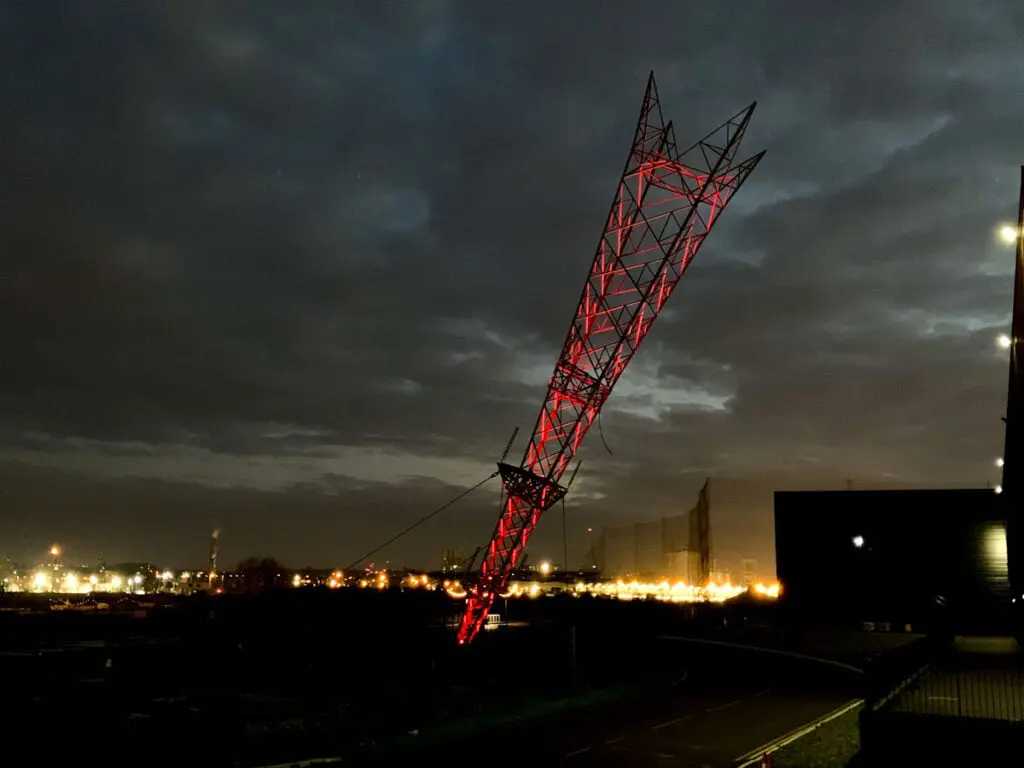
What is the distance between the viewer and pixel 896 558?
52.8 meters

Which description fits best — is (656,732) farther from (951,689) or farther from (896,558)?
(896,558)

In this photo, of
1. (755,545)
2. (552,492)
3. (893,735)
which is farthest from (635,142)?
(755,545)

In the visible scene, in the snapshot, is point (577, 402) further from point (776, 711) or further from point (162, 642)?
point (162, 642)

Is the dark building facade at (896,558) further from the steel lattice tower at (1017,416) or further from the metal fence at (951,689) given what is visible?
the metal fence at (951,689)

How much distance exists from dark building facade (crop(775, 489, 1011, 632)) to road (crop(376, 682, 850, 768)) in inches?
937

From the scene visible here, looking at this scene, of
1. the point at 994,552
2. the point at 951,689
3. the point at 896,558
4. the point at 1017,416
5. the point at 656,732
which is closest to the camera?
the point at 951,689

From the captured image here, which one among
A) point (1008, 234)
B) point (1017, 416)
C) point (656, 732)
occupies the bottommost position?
point (656, 732)

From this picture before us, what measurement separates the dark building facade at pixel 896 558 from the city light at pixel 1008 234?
3391 cm

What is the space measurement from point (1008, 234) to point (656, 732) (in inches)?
653

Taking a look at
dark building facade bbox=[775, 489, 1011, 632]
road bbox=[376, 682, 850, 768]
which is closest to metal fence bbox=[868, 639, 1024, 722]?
road bbox=[376, 682, 850, 768]

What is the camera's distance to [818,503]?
5606 cm

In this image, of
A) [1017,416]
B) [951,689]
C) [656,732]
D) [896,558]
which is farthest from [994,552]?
Answer: [656,732]

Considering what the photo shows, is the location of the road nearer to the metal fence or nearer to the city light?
the metal fence

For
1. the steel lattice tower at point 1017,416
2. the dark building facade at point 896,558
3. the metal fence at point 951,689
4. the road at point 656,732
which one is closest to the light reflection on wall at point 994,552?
the dark building facade at point 896,558
